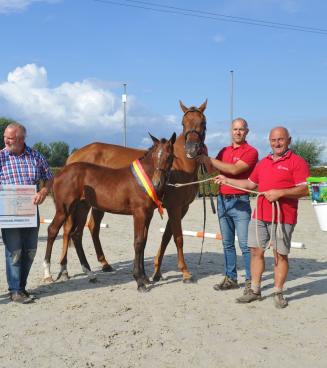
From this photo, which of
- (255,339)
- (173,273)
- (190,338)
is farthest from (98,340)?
(173,273)

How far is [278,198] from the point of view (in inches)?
188

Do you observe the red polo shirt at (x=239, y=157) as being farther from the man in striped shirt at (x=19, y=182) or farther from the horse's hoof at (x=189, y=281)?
the man in striped shirt at (x=19, y=182)

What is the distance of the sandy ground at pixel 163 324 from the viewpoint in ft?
12.2

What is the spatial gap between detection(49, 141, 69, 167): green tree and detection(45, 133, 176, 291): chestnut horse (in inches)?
2562

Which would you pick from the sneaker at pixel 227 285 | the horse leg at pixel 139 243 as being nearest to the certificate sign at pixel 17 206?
the horse leg at pixel 139 243

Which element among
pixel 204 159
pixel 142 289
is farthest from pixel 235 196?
pixel 142 289

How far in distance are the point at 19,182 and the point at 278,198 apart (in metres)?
2.95

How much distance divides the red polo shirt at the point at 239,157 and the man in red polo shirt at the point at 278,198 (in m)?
0.29

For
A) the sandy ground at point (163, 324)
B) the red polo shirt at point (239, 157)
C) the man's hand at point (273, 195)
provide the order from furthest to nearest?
the red polo shirt at point (239, 157), the man's hand at point (273, 195), the sandy ground at point (163, 324)

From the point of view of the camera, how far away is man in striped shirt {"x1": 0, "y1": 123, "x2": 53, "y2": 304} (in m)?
5.04

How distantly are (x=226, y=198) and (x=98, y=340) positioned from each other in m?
2.50

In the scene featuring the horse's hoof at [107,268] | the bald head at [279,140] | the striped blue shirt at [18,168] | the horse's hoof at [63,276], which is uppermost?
the bald head at [279,140]

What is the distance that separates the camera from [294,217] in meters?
4.97

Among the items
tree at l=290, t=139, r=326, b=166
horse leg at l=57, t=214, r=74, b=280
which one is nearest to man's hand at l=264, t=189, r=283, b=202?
horse leg at l=57, t=214, r=74, b=280
